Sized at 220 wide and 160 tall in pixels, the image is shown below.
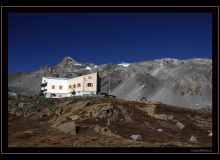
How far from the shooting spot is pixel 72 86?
47031 millimetres

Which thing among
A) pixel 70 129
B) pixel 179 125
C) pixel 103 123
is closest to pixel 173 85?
pixel 179 125

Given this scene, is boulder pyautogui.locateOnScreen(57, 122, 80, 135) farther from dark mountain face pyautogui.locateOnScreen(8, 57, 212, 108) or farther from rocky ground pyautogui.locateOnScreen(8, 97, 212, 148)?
dark mountain face pyautogui.locateOnScreen(8, 57, 212, 108)

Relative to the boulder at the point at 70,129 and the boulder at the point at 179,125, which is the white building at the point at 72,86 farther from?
the boulder at the point at 70,129

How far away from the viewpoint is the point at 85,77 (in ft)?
145

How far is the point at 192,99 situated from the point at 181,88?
8.73 m

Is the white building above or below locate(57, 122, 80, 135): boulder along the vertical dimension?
above

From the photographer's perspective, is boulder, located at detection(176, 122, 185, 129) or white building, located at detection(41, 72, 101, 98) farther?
white building, located at detection(41, 72, 101, 98)

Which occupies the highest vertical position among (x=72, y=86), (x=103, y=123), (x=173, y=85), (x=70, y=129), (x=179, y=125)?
(x=173, y=85)

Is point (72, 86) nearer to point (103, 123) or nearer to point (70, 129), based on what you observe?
point (103, 123)

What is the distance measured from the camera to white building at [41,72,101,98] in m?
43.9

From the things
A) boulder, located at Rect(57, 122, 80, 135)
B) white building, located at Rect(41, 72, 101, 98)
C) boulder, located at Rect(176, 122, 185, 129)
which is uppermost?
white building, located at Rect(41, 72, 101, 98)

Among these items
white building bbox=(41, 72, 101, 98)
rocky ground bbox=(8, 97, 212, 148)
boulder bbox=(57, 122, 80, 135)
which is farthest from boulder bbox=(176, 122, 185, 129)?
white building bbox=(41, 72, 101, 98)

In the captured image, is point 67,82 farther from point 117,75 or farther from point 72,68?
point 72,68

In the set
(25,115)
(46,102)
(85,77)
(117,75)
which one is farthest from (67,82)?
(117,75)
